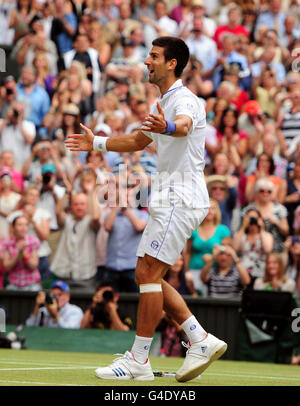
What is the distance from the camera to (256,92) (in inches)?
623

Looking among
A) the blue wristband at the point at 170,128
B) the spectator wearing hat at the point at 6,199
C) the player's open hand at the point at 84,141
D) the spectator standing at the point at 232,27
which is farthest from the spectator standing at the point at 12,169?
the blue wristband at the point at 170,128

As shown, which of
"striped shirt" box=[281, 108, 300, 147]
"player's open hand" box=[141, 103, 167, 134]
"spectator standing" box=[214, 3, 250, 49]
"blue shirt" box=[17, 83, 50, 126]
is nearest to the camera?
"player's open hand" box=[141, 103, 167, 134]

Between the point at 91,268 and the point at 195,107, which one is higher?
the point at 195,107

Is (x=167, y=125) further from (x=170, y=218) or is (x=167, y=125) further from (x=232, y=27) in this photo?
(x=232, y=27)

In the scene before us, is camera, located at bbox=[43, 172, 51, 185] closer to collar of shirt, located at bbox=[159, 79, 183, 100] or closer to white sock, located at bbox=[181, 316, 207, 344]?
collar of shirt, located at bbox=[159, 79, 183, 100]

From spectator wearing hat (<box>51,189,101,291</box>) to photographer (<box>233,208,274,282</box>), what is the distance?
6.35ft

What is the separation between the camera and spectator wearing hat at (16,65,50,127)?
53.6 feet

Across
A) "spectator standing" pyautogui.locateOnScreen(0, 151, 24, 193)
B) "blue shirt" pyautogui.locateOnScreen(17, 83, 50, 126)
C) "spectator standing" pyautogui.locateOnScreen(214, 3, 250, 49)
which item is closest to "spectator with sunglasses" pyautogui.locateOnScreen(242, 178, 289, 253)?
"spectator standing" pyautogui.locateOnScreen(0, 151, 24, 193)

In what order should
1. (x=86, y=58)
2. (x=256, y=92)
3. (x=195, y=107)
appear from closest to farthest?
(x=195, y=107) < (x=256, y=92) < (x=86, y=58)

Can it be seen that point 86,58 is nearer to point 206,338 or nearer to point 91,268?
point 91,268

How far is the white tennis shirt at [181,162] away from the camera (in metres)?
6.79

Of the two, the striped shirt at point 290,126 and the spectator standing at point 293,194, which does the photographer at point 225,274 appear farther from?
the striped shirt at point 290,126
